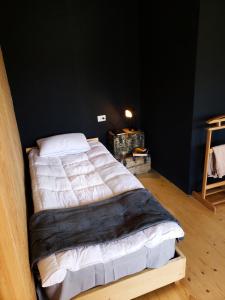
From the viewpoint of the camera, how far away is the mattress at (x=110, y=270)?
1472mm

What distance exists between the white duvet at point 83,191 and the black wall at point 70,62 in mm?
475

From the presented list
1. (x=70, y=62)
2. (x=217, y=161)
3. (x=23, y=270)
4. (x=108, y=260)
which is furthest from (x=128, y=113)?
(x=23, y=270)

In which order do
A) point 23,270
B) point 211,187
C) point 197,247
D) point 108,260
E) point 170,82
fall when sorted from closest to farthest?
point 23,270 → point 108,260 → point 197,247 → point 211,187 → point 170,82

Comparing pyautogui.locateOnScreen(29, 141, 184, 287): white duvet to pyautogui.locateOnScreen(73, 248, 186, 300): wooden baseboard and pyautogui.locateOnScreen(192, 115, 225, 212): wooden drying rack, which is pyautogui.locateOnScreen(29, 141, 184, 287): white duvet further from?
pyautogui.locateOnScreen(192, 115, 225, 212): wooden drying rack

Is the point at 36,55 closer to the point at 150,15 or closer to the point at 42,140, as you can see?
the point at 42,140

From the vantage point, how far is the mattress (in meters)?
1.47

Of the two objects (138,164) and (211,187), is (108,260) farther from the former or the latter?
(138,164)

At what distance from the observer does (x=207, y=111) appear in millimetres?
2645

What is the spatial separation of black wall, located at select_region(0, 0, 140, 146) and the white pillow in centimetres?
28

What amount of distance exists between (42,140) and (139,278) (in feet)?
6.75

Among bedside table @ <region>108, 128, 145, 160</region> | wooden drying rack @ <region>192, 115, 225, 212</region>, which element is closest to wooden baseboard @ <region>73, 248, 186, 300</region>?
wooden drying rack @ <region>192, 115, 225, 212</region>

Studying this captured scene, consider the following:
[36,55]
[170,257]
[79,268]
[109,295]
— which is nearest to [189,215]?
[170,257]

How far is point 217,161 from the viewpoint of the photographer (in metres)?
2.61

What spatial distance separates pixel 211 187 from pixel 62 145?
1762 mm
